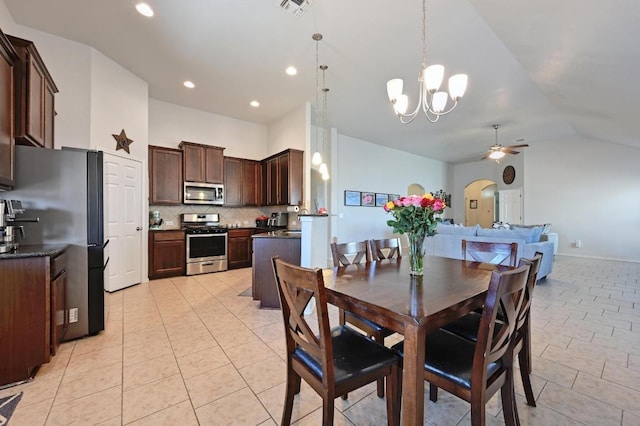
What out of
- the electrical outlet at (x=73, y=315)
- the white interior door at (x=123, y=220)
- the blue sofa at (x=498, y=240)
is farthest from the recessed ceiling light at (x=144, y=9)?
the blue sofa at (x=498, y=240)

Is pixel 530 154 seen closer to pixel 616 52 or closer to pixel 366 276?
pixel 616 52

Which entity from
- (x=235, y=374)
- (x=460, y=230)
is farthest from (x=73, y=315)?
(x=460, y=230)

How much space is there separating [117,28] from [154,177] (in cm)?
232

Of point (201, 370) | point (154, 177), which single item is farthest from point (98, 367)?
point (154, 177)

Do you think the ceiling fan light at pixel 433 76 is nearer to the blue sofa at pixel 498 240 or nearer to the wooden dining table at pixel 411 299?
the wooden dining table at pixel 411 299

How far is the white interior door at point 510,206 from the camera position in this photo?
8.23 meters

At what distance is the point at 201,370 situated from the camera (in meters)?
2.00

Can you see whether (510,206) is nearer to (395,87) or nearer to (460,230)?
(460,230)

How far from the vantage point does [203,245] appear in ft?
16.2

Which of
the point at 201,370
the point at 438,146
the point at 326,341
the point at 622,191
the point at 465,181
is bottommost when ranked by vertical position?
the point at 201,370

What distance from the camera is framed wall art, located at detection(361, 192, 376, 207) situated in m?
7.53

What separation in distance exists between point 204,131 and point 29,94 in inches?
132

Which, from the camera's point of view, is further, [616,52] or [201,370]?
[616,52]

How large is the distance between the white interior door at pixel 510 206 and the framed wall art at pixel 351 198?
5113mm
